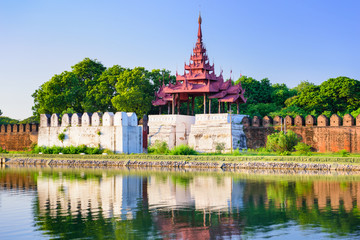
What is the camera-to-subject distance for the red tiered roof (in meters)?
37.3

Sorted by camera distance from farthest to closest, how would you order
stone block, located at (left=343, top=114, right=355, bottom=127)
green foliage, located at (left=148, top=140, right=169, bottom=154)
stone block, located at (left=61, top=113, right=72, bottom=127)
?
stone block, located at (left=61, top=113, right=72, bottom=127), stone block, located at (left=343, top=114, right=355, bottom=127), green foliage, located at (left=148, top=140, right=169, bottom=154)

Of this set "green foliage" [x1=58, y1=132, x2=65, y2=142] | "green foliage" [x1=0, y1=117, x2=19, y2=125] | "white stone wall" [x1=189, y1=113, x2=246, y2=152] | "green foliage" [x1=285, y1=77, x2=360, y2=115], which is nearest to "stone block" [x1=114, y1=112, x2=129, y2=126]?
"green foliage" [x1=58, y1=132, x2=65, y2=142]

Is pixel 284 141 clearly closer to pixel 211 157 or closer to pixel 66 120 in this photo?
pixel 211 157

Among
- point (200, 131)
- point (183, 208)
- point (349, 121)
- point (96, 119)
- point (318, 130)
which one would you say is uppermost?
point (96, 119)

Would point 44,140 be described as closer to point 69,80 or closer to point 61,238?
point 69,80

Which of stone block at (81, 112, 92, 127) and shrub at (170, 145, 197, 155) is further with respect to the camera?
stone block at (81, 112, 92, 127)

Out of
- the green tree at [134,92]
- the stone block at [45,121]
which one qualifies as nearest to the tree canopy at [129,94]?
the green tree at [134,92]

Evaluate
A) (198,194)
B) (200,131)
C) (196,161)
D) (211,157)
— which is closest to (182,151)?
(196,161)

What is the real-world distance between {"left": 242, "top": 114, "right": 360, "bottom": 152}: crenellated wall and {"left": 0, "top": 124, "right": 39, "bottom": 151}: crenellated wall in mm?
18908

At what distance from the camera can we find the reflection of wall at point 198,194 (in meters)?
13.4

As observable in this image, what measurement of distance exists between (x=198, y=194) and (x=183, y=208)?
8.55ft

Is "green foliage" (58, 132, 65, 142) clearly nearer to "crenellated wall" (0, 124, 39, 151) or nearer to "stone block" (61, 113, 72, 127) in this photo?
"stone block" (61, 113, 72, 127)

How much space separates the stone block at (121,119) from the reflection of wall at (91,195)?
1270 centimetres

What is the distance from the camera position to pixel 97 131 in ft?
114
